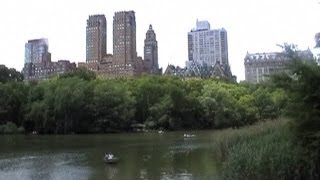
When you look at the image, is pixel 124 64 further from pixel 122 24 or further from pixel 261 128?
pixel 261 128

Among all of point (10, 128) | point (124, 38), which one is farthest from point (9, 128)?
point (124, 38)

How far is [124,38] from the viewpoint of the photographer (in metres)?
187

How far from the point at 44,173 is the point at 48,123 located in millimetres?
57218

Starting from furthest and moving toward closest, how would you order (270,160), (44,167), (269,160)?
(44,167)
(269,160)
(270,160)

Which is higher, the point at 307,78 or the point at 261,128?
the point at 307,78

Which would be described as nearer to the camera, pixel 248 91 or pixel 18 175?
pixel 18 175

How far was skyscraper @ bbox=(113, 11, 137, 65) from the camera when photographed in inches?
7367

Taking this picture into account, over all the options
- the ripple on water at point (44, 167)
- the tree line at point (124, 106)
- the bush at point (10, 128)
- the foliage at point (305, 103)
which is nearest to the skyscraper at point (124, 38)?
the tree line at point (124, 106)

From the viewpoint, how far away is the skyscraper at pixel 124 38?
18712 cm

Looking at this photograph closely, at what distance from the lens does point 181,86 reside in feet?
377

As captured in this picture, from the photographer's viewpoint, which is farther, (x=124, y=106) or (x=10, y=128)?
(x=124, y=106)

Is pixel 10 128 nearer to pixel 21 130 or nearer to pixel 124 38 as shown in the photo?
pixel 21 130

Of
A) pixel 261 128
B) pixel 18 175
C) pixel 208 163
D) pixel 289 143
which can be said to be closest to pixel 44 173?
pixel 18 175

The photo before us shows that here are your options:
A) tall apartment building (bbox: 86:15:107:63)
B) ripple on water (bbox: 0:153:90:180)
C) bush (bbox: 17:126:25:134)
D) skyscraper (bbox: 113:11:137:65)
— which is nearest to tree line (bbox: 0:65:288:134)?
bush (bbox: 17:126:25:134)
